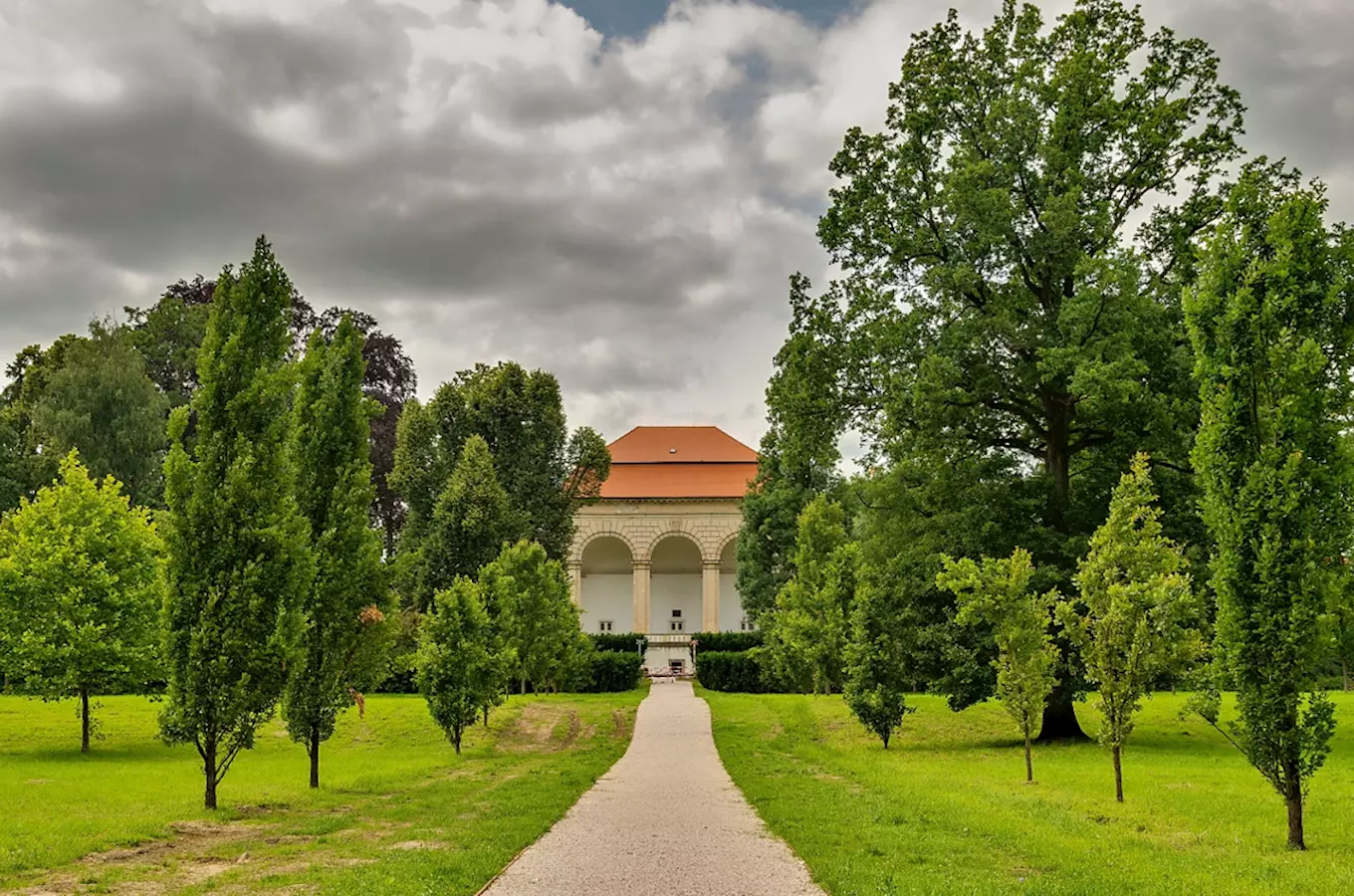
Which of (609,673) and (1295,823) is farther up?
(1295,823)

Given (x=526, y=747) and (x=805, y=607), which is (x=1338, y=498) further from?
(x=805, y=607)

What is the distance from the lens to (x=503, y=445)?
37.3 meters

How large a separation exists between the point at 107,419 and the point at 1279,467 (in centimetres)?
3443

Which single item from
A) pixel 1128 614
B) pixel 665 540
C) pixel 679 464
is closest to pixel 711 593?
pixel 665 540

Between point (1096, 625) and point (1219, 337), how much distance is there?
14.6ft

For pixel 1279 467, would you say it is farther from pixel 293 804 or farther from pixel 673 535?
pixel 673 535

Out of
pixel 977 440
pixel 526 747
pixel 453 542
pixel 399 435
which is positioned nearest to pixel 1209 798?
pixel 977 440

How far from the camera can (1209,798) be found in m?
12.7

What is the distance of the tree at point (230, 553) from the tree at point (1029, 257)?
10584 mm

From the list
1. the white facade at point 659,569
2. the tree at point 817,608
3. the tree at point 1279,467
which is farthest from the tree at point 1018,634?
the white facade at point 659,569

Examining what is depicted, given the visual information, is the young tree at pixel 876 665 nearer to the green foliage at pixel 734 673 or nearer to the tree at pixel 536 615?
the tree at pixel 536 615

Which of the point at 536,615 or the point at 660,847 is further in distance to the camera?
the point at 536,615

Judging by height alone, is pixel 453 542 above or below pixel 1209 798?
above

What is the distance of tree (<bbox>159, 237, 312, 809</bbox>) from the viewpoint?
12578 mm
